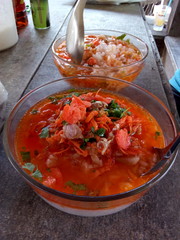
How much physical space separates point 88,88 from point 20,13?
1.25 meters

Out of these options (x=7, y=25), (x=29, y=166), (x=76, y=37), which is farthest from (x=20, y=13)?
(x=29, y=166)

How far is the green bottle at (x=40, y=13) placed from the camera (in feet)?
5.40

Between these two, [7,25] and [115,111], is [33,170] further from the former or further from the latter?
[7,25]

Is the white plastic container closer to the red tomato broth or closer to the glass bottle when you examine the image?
the glass bottle

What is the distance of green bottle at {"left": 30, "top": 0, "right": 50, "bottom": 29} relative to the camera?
1.65 metres

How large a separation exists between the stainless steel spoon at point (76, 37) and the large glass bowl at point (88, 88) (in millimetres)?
210

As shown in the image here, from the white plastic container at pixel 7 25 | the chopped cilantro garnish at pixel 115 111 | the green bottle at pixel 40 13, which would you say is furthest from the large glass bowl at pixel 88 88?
the green bottle at pixel 40 13

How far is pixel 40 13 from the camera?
69.0 inches

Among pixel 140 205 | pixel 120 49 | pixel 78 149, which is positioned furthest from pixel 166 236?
pixel 120 49

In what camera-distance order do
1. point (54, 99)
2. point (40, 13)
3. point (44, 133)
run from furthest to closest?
point (40, 13), point (54, 99), point (44, 133)

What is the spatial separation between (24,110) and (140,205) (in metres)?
0.49

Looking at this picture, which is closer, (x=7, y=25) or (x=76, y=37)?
(x=76, y=37)

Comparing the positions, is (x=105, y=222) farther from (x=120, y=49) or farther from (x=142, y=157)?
(x=120, y=49)

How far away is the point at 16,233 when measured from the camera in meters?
0.58
